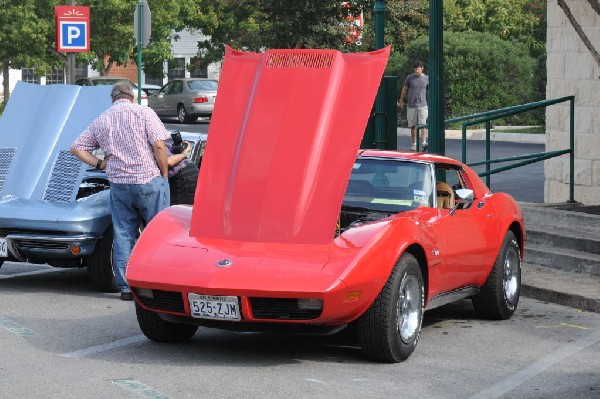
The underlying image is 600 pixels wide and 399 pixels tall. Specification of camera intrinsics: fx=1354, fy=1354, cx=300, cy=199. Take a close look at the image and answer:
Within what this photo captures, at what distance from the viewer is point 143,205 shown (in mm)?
11250

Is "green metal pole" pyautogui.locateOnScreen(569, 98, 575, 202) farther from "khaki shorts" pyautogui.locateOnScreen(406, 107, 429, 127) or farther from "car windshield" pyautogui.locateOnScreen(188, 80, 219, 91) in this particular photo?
"car windshield" pyautogui.locateOnScreen(188, 80, 219, 91)

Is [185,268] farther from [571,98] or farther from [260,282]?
[571,98]

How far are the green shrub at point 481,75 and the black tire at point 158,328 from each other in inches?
1085

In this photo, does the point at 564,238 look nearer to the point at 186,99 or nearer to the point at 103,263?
the point at 103,263

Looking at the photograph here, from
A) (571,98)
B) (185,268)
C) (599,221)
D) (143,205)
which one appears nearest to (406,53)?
(571,98)

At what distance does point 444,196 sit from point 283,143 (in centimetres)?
171

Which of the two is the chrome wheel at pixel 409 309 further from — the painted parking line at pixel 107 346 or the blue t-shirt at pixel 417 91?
the blue t-shirt at pixel 417 91

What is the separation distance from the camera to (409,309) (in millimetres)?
9000

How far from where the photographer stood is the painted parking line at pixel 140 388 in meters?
7.70

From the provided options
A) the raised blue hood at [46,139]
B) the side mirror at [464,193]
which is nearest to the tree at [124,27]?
the raised blue hood at [46,139]

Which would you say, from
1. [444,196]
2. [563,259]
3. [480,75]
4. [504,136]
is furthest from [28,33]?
[444,196]

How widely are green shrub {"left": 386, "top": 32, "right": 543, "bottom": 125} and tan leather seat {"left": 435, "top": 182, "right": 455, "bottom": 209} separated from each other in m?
26.1

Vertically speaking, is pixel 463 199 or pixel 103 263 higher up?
pixel 463 199

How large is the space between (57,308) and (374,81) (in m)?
3.40
